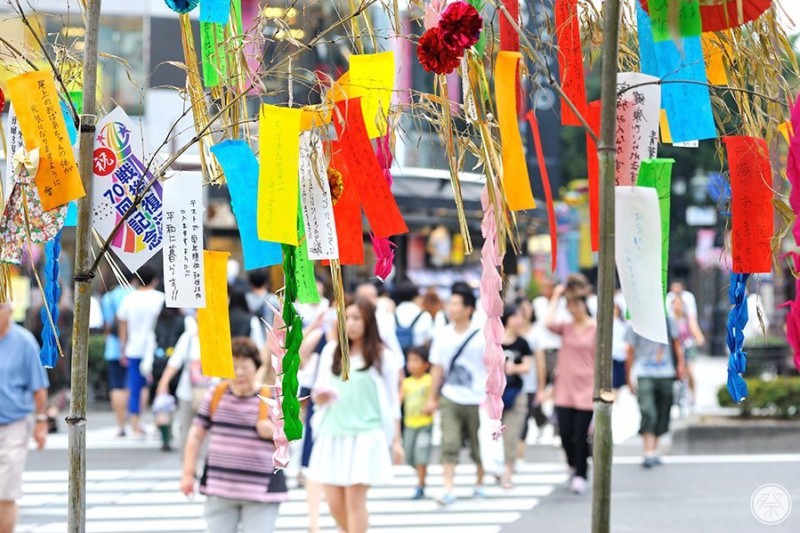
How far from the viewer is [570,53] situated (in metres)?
2.84

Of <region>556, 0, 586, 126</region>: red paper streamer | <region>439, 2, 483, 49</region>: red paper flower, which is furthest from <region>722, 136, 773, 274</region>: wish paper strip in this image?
<region>439, 2, 483, 49</region>: red paper flower

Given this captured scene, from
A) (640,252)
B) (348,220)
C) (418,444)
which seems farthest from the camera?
(418,444)

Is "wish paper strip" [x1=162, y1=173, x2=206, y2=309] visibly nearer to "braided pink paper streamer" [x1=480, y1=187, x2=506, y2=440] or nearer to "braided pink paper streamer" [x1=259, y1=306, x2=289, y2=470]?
"braided pink paper streamer" [x1=259, y1=306, x2=289, y2=470]

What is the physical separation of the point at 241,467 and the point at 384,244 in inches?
108

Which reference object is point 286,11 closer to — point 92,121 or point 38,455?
point 92,121

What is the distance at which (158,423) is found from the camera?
11633mm

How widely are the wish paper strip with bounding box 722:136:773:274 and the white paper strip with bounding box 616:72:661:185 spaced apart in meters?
0.17

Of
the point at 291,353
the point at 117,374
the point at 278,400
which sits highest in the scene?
the point at 291,353

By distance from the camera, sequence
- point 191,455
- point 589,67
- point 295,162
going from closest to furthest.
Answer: point 295,162
point 589,67
point 191,455

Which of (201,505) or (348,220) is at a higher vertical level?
(348,220)

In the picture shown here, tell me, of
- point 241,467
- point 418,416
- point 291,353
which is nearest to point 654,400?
point 418,416

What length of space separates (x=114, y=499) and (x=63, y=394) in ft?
16.3

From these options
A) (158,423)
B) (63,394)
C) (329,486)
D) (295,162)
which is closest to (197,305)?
(295,162)

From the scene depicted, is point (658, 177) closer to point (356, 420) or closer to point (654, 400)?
point (356, 420)
